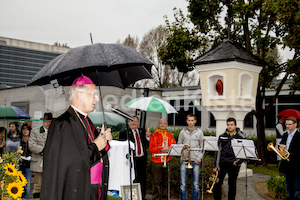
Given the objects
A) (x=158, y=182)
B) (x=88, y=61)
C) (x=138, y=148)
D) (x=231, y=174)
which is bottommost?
(x=158, y=182)

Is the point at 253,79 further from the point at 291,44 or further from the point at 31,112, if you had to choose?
the point at 31,112

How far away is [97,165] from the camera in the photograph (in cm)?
361

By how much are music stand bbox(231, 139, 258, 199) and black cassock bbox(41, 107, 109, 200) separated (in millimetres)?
4367

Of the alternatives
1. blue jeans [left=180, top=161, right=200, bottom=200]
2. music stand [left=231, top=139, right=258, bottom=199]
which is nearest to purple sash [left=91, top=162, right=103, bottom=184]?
music stand [left=231, top=139, right=258, bottom=199]

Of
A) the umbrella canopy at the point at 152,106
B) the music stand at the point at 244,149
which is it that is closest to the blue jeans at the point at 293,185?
the music stand at the point at 244,149

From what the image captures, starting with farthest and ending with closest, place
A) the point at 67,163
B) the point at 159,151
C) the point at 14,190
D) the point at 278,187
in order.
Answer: the point at 278,187, the point at 159,151, the point at 67,163, the point at 14,190

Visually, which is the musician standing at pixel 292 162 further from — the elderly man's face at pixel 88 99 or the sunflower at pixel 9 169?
the sunflower at pixel 9 169

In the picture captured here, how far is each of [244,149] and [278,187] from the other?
2913mm

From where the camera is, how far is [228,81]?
1059 cm

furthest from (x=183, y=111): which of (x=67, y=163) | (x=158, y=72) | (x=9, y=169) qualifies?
(x=9, y=169)

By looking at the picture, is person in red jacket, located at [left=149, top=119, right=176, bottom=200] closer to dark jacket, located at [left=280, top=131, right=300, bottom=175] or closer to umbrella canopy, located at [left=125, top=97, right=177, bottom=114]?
umbrella canopy, located at [left=125, top=97, right=177, bottom=114]

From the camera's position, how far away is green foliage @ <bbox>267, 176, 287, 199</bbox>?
8789 mm

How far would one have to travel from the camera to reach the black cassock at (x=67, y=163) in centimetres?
316

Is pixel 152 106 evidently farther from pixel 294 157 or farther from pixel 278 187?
pixel 278 187
